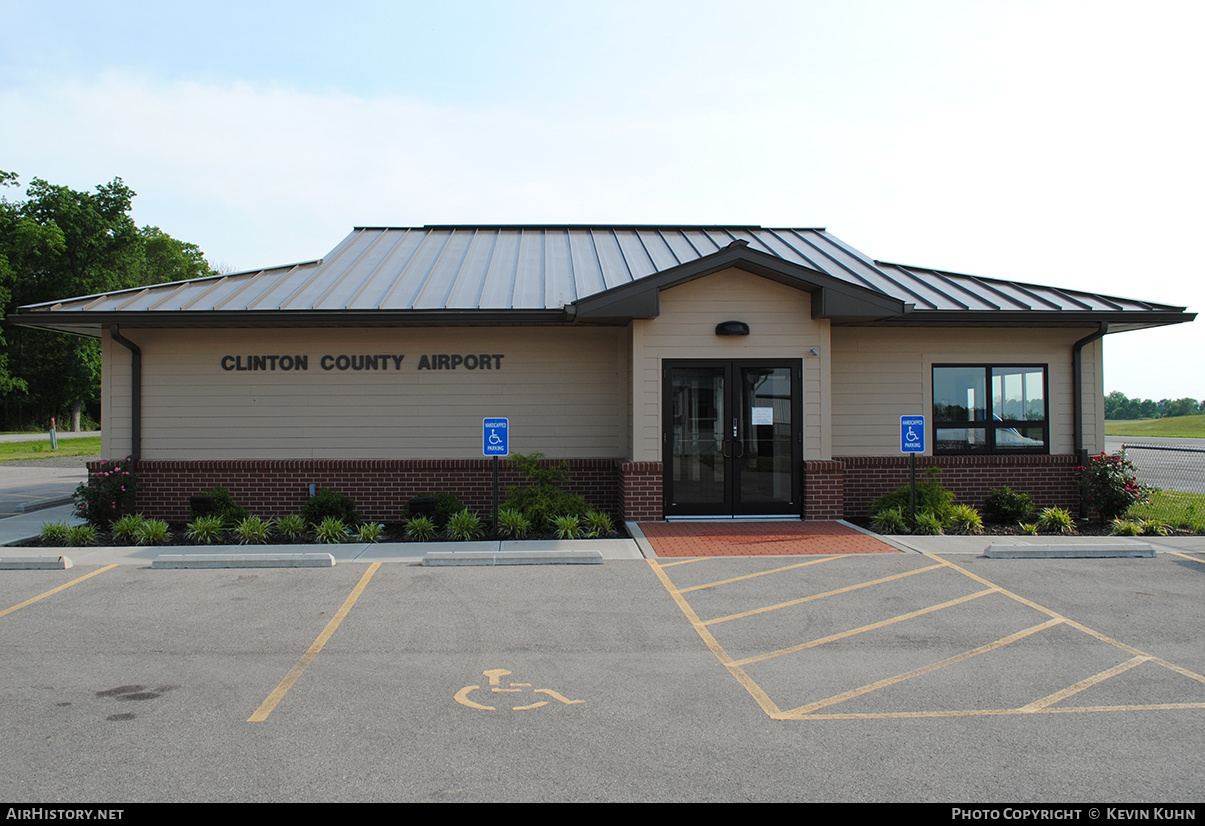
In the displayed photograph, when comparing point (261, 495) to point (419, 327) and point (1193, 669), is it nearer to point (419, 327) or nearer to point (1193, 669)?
point (419, 327)

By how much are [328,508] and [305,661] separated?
6.20 m

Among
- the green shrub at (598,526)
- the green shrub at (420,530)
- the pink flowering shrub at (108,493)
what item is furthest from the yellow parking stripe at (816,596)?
the pink flowering shrub at (108,493)

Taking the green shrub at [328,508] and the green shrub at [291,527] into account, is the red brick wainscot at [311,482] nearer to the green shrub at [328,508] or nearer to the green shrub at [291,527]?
the green shrub at [328,508]

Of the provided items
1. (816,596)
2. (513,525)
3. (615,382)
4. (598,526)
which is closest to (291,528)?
(513,525)

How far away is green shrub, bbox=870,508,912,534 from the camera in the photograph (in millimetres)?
11336

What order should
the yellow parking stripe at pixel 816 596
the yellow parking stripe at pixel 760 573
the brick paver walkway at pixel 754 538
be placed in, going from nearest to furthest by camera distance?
the yellow parking stripe at pixel 816 596, the yellow parking stripe at pixel 760 573, the brick paver walkway at pixel 754 538

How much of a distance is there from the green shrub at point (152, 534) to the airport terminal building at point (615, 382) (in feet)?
5.60

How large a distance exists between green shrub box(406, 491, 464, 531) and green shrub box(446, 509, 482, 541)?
0.43 m

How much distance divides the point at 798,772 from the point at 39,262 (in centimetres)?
6143

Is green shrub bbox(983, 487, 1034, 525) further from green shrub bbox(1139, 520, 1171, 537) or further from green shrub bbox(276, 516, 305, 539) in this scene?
green shrub bbox(276, 516, 305, 539)

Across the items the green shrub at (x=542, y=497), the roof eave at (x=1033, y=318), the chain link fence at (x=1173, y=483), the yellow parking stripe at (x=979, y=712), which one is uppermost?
the roof eave at (x=1033, y=318)

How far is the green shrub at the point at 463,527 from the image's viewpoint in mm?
11008

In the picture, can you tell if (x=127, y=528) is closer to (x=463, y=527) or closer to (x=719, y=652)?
(x=463, y=527)

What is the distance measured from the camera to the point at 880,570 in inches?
350
